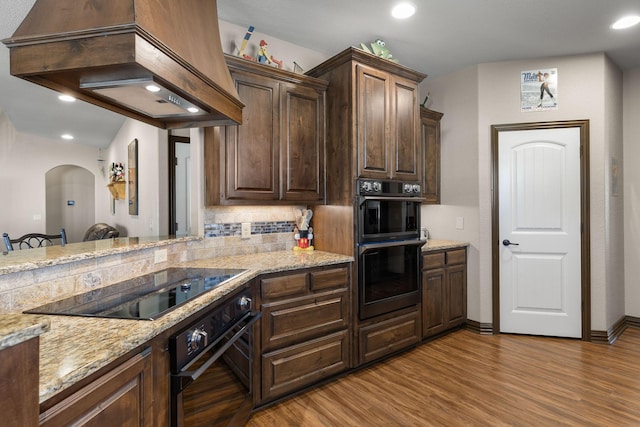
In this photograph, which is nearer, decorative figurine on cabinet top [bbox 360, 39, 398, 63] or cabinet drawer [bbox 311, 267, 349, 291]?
cabinet drawer [bbox 311, 267, 349, 291]

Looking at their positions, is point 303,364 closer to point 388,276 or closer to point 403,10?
point 388,276

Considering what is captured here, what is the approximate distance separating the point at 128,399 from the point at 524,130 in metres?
3.88

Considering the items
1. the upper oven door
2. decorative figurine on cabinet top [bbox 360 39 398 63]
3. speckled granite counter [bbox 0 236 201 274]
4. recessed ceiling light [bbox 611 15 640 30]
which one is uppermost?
recessed ceiling light [bbox 611 15 640 30]

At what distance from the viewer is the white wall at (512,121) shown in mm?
3271

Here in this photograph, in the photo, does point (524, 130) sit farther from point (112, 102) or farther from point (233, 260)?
point (112, 102)

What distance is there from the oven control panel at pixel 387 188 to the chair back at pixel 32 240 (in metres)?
2.45

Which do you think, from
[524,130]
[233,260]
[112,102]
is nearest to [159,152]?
[233,260]

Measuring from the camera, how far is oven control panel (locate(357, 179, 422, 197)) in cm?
266

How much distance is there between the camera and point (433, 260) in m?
3.27

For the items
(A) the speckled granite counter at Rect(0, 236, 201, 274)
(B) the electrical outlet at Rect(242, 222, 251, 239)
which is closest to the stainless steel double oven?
(B) the electrical outlet at Rect(242, 222, 251, 239)

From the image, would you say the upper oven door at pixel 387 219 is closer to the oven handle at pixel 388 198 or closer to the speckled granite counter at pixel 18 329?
the oven handle at pixel 388 198

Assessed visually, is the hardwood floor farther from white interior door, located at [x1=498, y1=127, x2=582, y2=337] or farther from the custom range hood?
the custom range hood

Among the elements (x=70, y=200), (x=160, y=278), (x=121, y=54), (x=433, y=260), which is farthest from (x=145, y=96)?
(x=433, y=260)

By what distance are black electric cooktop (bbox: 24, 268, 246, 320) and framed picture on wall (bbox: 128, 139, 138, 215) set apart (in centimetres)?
154
